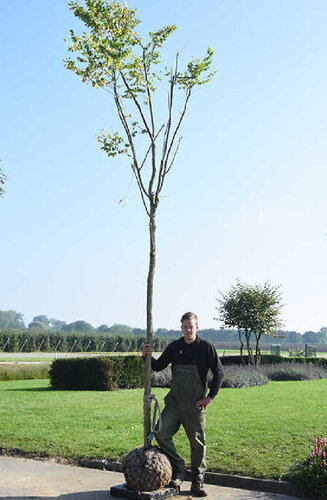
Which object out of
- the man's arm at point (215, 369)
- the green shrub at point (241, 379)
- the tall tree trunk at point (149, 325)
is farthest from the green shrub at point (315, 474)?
the green shrub at point (241, 379)

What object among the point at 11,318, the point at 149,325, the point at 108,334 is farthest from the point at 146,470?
Result: the point at 11,318

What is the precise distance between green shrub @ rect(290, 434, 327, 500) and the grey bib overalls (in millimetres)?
1029

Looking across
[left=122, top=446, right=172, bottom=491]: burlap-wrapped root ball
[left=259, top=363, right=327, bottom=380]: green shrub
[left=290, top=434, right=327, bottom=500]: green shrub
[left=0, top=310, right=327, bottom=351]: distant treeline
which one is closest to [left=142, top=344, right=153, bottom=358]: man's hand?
[left=122, top=446, right=172, bottom=491]: burlap-wrapped root ball

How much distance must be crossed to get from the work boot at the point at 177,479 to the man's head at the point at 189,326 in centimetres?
141

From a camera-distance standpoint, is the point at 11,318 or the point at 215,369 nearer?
the point at 215,369

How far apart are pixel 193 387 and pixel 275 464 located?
1764 millimetres

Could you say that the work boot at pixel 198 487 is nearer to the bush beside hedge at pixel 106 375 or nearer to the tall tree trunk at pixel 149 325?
the tall tree trunk at pixel 149 325

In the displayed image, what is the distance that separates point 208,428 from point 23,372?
15.7 m

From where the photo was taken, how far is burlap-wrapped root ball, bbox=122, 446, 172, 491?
584cm

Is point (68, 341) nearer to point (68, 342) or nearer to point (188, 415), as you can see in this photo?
point (68, 342)

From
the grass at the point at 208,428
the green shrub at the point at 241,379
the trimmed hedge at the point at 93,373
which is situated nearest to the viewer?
the grass at the point at 208,428

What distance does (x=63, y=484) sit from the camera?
6.48 metres

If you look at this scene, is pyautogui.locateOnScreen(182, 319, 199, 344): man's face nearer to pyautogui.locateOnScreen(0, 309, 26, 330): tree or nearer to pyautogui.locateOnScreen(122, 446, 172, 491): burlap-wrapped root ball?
pyautogui.locateOnScreen(122, 446, 172, 491): burlap-wrapped root ball

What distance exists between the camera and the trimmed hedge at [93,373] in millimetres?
18000
